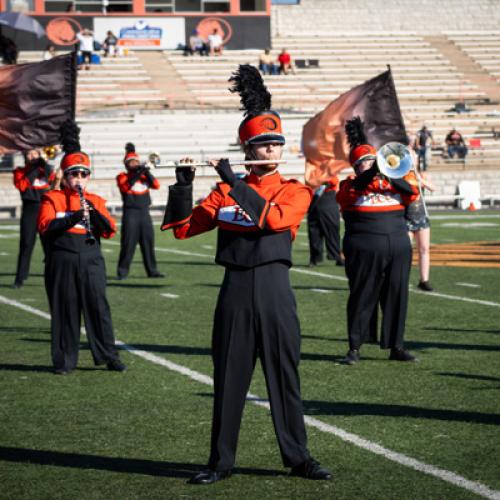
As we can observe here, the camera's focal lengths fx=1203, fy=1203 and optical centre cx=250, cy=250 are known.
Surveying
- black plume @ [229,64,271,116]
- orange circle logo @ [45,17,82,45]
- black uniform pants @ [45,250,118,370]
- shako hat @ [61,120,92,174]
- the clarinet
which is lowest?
black uniform pants @ [45,250,118,370]

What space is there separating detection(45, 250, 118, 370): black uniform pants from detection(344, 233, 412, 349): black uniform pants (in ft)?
6.16

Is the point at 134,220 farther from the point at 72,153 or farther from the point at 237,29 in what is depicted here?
the point at 237,29

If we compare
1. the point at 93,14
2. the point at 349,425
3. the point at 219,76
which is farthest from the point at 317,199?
the point at 93,14

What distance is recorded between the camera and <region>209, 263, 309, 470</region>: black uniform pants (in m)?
5.66

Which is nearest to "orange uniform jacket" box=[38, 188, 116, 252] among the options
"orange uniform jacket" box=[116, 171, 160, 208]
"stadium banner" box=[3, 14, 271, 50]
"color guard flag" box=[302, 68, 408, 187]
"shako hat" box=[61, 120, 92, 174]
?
"shako hat" box=[61, 120, 92, 174]

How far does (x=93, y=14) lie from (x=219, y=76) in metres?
5.71

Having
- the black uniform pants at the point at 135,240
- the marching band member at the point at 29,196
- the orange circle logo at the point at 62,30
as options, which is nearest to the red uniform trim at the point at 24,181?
the marching band member at the point at 29,196

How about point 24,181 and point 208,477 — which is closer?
point 208,477

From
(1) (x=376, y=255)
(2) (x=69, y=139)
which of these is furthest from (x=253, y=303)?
(2) (x=69, y=139)

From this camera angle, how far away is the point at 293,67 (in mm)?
45281

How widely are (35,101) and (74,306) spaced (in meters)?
3.09

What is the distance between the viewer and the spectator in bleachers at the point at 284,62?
4434 centimetres

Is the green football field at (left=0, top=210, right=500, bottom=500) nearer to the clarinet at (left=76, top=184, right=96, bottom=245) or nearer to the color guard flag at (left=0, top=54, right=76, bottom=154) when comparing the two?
the clarinet at (left=76, top=184, right=96, bottom=245)

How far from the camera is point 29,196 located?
607 inches
